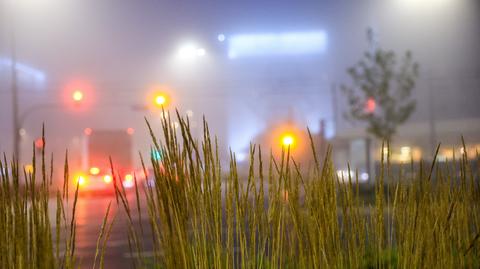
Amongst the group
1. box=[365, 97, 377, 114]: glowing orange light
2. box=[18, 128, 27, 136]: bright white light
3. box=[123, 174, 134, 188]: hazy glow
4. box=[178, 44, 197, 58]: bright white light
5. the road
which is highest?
box=[178, 44, 197, 58]: bright white light

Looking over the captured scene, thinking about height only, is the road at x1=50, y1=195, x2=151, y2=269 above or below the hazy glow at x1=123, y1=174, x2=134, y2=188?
below

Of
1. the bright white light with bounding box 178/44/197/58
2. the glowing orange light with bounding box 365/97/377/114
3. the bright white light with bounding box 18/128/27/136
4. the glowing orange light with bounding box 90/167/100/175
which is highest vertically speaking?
the bright white light with bounding box 178/44/197/58

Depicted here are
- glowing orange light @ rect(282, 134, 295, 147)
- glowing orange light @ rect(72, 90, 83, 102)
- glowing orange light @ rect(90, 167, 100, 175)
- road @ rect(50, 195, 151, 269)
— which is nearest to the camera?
glowing orange light @ rect(282, 134, 295, 147)

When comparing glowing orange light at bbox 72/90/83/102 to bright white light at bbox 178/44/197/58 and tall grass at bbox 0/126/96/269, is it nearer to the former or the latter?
bright white light at bbox 178/44/197/58

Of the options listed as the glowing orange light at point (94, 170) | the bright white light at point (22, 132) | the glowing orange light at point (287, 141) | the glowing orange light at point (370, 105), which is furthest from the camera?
the glowing orange light at point (94, 170)

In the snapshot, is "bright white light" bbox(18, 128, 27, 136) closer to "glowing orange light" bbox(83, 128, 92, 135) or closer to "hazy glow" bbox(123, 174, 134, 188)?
"glowing orange light" bbox(83, 128, 92, 135)

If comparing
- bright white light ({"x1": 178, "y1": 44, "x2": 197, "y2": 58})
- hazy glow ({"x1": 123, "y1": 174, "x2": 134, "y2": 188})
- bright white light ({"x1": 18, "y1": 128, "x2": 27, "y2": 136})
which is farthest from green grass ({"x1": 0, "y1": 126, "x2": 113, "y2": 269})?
bright white light ({"x1": 18, "y1": 128, "x2": 27, "y2": 136})

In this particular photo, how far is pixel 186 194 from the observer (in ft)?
6.10

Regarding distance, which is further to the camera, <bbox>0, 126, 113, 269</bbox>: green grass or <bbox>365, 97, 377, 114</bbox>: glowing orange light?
<bbox>365, 97, 377, 114</bbox>: glowing orange light

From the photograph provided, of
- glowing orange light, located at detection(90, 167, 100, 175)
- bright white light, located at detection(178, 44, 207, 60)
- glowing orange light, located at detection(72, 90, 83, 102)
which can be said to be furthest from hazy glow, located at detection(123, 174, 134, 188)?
glowing orange light, located at detection(90, 167, 100, 175)

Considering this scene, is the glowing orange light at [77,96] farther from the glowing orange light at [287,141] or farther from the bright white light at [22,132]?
the glowing orange light at [287,141]

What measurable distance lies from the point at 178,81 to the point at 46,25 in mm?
2028

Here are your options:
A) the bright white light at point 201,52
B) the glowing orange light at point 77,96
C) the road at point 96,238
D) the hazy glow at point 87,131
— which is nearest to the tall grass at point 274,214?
the road at point 96,238

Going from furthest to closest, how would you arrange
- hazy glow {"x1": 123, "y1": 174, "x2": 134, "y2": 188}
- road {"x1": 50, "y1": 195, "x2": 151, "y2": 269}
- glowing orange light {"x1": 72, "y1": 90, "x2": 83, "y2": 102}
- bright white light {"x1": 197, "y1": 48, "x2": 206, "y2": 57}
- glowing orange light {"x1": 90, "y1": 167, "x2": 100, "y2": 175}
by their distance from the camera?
glowing orange light {"x1": 90, "y1": 167, "x2": 100, "y2": 175} < glowing orange light {"x1": 72, "y1": 90, "x2": 83, "y2": 102} < bright white light {"x1": 197, "y1": 48, "x2": 206, "y2": 57} < hazy glow {"x1": 123, "y1": 174, "x2": 134, "y2": 188} < road {"x1": 50, "y1": 195, "x2": 151, "y2": 269}
